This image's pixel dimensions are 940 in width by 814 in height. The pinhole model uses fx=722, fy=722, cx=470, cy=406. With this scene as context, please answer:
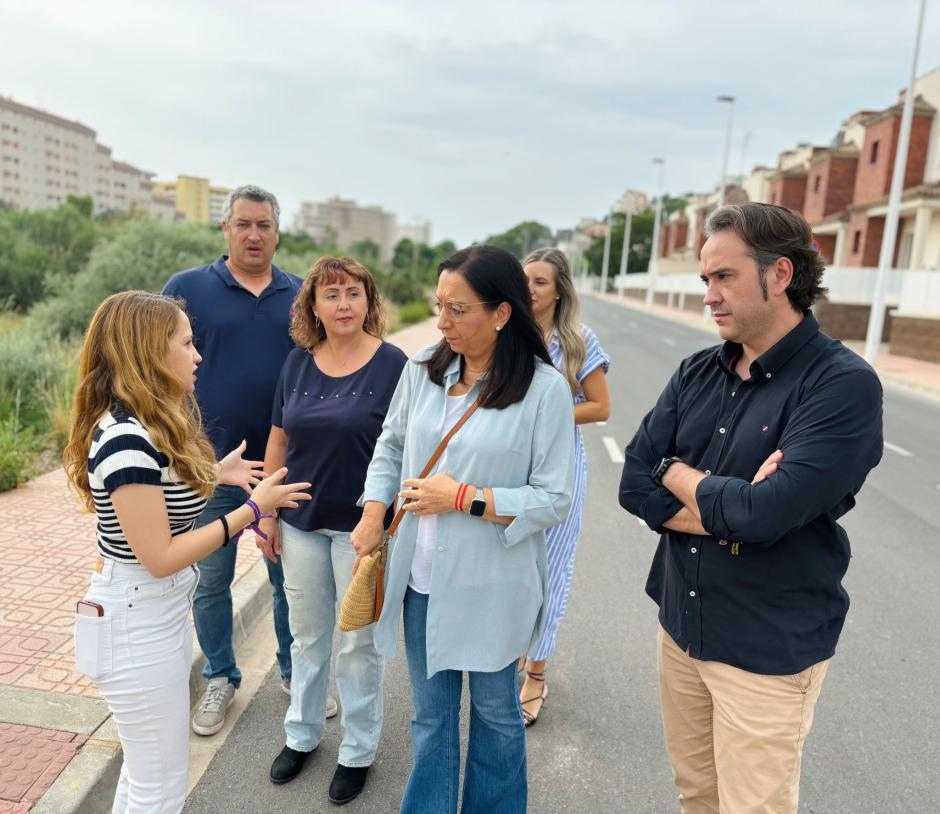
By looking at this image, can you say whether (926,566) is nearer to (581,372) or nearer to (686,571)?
(581,372)

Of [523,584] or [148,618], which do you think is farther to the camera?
[523,584]

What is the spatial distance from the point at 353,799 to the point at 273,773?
0.36 meters

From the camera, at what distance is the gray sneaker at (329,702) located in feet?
11.1

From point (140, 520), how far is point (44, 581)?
9.71 feet

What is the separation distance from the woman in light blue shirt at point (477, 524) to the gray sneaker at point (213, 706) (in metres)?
1.19

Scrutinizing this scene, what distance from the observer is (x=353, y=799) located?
2791 millimetres

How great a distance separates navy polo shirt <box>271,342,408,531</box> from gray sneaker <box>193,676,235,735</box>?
39.2 inches

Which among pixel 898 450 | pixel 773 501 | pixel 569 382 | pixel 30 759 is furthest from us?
pixel 898 450

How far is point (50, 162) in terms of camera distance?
345 feet

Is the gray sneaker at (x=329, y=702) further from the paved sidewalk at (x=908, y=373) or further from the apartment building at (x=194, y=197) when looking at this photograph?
the apartment building at (x=194, y=197)

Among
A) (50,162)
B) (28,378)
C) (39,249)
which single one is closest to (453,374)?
(28,378)

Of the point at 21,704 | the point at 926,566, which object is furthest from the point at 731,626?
the point at 926,566

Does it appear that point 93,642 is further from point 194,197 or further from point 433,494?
point 194,197

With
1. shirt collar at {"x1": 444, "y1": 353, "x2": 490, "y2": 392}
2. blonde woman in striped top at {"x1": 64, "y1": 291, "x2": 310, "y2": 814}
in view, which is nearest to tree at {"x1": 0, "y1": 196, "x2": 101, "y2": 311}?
blonde woman in striped top at {"x1": 64, "y1": 291, "x2": 310, "y2": 814}
